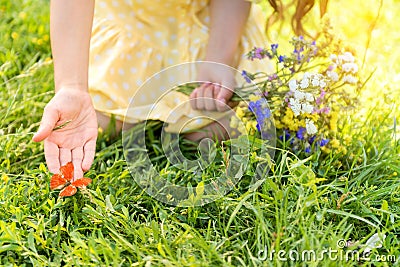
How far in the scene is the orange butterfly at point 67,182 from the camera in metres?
1.25

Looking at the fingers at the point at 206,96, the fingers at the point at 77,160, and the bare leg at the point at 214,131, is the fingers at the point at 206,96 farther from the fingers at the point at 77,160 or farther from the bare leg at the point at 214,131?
the fingers at the point at 77,160

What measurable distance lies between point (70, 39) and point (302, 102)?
1.87 feet

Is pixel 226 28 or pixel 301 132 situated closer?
pixel 301 132

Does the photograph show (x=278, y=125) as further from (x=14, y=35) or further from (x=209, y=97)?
(x=14, y=35)

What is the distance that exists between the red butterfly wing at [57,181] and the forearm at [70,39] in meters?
0.25

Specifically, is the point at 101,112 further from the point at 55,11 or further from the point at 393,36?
the point at 393,36

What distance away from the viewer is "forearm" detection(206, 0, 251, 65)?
1.74 meters

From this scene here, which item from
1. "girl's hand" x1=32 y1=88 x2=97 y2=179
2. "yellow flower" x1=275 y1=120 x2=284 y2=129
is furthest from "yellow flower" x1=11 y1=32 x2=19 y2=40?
"yellow flower" x1=275 y1=120 x2=284 y2=129

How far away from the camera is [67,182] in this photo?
1278mm

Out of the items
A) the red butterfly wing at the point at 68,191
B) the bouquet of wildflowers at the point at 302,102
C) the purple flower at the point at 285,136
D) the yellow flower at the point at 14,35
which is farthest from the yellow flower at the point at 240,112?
the yellow flower at the point at 14,35

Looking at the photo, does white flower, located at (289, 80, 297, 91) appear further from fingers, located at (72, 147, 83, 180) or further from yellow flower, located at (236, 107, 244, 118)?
fingers, located at (72, 147, 83, 180)

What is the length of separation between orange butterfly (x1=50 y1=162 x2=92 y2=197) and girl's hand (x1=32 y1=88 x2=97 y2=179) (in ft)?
0.10

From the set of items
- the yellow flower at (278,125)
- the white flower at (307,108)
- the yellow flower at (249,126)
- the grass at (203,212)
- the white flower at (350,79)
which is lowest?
the grass at (203,212)

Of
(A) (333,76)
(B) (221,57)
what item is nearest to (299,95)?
(A) (333,76)
